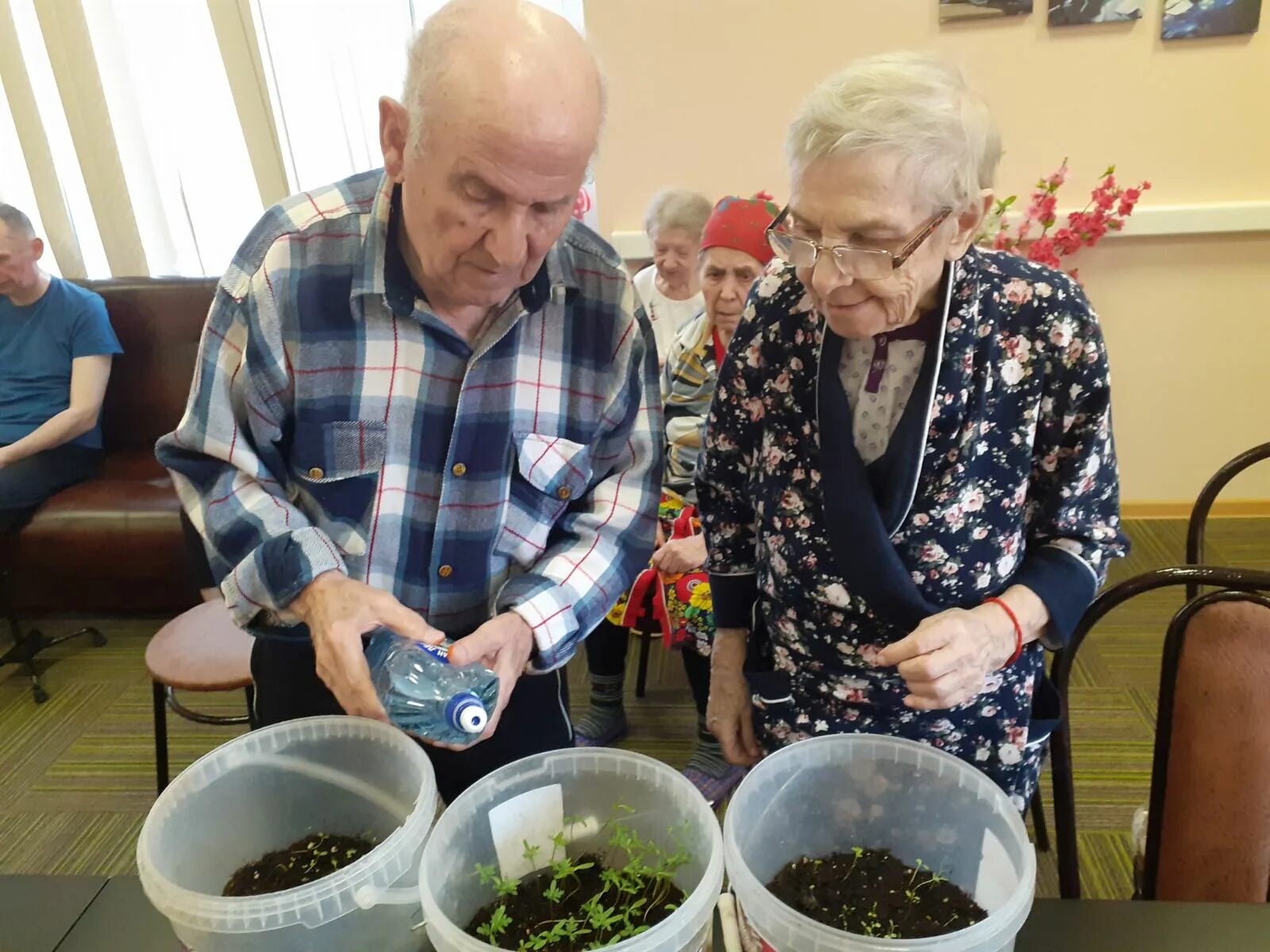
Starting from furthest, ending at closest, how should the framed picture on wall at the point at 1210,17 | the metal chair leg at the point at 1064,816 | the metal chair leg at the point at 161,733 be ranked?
the framed picture on wall at the point at 1210,17, the metal chair leg at the point at 161,733, the metal chair leg at the point at 1064,816

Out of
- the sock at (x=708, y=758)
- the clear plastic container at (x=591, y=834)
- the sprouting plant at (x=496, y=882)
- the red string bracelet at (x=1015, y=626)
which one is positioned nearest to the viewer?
the clear plastic container at (x=591, y=834)

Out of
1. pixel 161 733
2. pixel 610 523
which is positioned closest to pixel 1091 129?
pixel 610 523

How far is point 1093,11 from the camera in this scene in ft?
8.96

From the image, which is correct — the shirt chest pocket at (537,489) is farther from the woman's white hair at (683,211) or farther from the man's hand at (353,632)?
the woman's white hair at (683,211)

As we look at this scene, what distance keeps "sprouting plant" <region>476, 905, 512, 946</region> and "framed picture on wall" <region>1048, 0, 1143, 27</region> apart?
3.11 m

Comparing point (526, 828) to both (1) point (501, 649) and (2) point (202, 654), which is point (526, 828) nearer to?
(1) point (501, 649)

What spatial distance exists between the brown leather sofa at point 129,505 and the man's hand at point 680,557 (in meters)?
1.63

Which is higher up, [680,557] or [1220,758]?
[1220,758]

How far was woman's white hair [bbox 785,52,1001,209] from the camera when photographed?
838 millimetres

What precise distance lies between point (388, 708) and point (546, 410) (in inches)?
15.5

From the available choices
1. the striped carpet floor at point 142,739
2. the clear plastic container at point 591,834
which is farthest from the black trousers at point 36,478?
the clear plastic container at point 591,834

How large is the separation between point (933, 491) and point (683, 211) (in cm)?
150

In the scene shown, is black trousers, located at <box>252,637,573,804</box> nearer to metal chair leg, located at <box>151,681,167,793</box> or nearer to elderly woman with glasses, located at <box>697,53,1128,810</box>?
elderly woman with glasses, located at <box>697,53,1128,810</box>

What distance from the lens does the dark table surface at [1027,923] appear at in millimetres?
730
